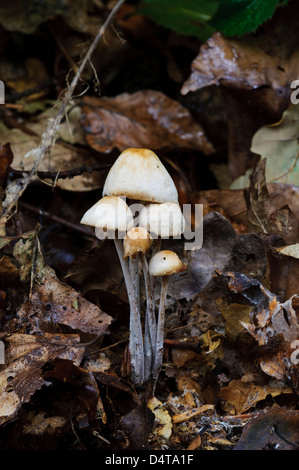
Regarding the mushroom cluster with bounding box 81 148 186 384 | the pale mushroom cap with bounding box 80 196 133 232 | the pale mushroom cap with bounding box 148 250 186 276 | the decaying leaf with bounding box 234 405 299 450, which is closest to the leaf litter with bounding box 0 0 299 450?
the decaying leaf with bounding box 234 405 299 450

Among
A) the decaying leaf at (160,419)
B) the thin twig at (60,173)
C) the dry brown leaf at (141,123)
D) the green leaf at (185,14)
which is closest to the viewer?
the decaying leaf at (160,419)

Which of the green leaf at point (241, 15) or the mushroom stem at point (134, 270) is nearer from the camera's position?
the mushroom stem at point (134, 270)

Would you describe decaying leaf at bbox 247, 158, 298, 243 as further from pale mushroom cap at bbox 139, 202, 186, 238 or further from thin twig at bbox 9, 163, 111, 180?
thin twig at bbox 9, 163, 111, 180

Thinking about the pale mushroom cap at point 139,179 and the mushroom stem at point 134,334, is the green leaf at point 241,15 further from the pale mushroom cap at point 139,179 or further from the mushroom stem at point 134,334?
the mushroom stem at point 134,334

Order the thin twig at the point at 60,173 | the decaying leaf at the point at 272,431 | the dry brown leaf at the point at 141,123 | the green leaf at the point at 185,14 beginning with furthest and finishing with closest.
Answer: the green leaf at the point at 185,14, the dry brown leaf at the point at 141,123, the thin twig at the point at 60,173, the decaying leaf at the point at 272,431

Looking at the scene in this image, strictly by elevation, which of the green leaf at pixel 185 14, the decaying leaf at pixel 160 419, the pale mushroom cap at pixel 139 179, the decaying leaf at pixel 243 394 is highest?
the green leaf at pixel 185 14

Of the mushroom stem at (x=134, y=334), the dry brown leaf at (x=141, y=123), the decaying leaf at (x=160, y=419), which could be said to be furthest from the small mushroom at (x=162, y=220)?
the dry brown leaf at (x=141, y=123)

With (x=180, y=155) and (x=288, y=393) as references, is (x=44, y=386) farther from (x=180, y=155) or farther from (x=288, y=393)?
(x=180, y=155)
